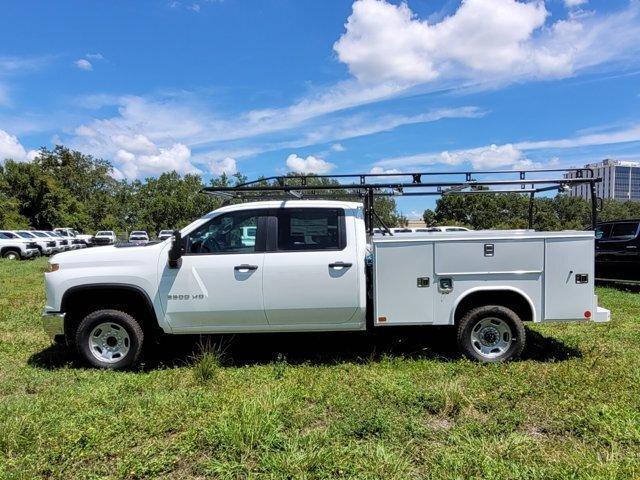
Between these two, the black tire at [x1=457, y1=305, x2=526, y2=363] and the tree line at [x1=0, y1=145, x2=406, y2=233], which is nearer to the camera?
the black tire at [x1=457, y1=305, x2=526, y2=363]

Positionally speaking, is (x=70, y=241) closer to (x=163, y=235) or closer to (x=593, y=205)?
(x=163, y=235)

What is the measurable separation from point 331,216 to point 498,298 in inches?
83.3

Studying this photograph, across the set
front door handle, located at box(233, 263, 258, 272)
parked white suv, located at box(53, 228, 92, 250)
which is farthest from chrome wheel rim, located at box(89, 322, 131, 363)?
parked white suv, located at box(53, 228, 92, 250)

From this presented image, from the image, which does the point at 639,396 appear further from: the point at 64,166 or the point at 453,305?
the point at 64,166

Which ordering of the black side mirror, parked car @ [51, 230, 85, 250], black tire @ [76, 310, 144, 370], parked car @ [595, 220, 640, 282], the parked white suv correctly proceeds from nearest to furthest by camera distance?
the black side mirror
black tire @ [76, 310, 144, 370]
parked car @ [595, 220, 640, 282]
parked car @ [51, 230, 85, 250]
the parked white suv

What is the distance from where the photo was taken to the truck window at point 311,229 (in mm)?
5598

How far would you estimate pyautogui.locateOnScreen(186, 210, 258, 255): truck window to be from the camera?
18.4 feet

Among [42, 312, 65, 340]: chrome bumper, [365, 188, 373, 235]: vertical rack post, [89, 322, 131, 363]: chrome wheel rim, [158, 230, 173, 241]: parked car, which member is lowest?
[89, 322, 131, 363]: chrome wheel rim

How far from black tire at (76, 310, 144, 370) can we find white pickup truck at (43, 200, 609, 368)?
0.01 meters

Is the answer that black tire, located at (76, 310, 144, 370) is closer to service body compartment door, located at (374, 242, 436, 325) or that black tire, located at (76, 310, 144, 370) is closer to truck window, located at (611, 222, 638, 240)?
service body compartment door, located at (374, 242, 436, 325)

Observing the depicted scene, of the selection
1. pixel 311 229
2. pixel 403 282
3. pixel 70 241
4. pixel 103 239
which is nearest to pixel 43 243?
pixel 70 241

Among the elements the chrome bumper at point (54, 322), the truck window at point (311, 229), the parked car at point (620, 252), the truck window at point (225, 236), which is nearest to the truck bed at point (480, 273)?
the truck window at point (311, 229)

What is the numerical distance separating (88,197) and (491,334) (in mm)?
64460

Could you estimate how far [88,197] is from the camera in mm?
62031
